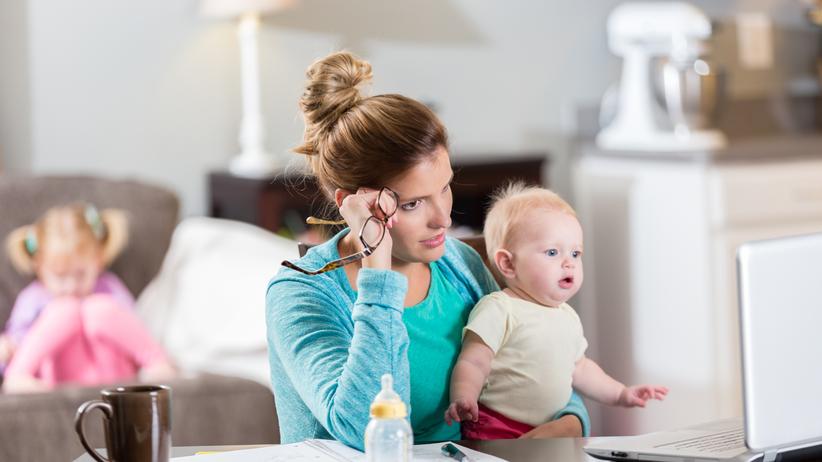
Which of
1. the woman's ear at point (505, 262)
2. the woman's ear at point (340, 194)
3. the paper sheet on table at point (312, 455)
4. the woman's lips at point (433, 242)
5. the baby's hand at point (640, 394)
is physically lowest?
the paper sheet on table at point (312, 455)

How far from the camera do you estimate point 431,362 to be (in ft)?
4.83

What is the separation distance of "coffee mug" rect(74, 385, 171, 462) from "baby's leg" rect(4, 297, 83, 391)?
1.42 m

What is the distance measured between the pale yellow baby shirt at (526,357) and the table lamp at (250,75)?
67.7 inches

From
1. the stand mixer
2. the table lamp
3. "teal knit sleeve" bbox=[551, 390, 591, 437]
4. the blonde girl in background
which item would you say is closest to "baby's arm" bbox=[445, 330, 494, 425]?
"teal knit sleeve" bbox=[551, 390, 591, 437]

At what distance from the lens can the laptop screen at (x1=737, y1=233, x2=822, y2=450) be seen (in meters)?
1.12

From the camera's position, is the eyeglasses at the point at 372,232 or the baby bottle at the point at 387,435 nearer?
the baby bottle at the point at 387,435

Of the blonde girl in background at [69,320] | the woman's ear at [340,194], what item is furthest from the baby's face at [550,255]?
the blonde girl in background at [69,320]

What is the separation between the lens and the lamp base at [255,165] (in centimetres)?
316

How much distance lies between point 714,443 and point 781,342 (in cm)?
22

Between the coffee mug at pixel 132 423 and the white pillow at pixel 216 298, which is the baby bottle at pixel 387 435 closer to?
the coffee mug at pixel 132 423

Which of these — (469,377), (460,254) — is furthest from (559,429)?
(460,254)

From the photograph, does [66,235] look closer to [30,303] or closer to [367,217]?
[30,303]

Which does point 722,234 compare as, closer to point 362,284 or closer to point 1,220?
point 1,220

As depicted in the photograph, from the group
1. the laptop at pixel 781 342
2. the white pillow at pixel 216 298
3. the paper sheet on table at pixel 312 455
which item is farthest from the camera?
the white pillow at pixel 216 298
